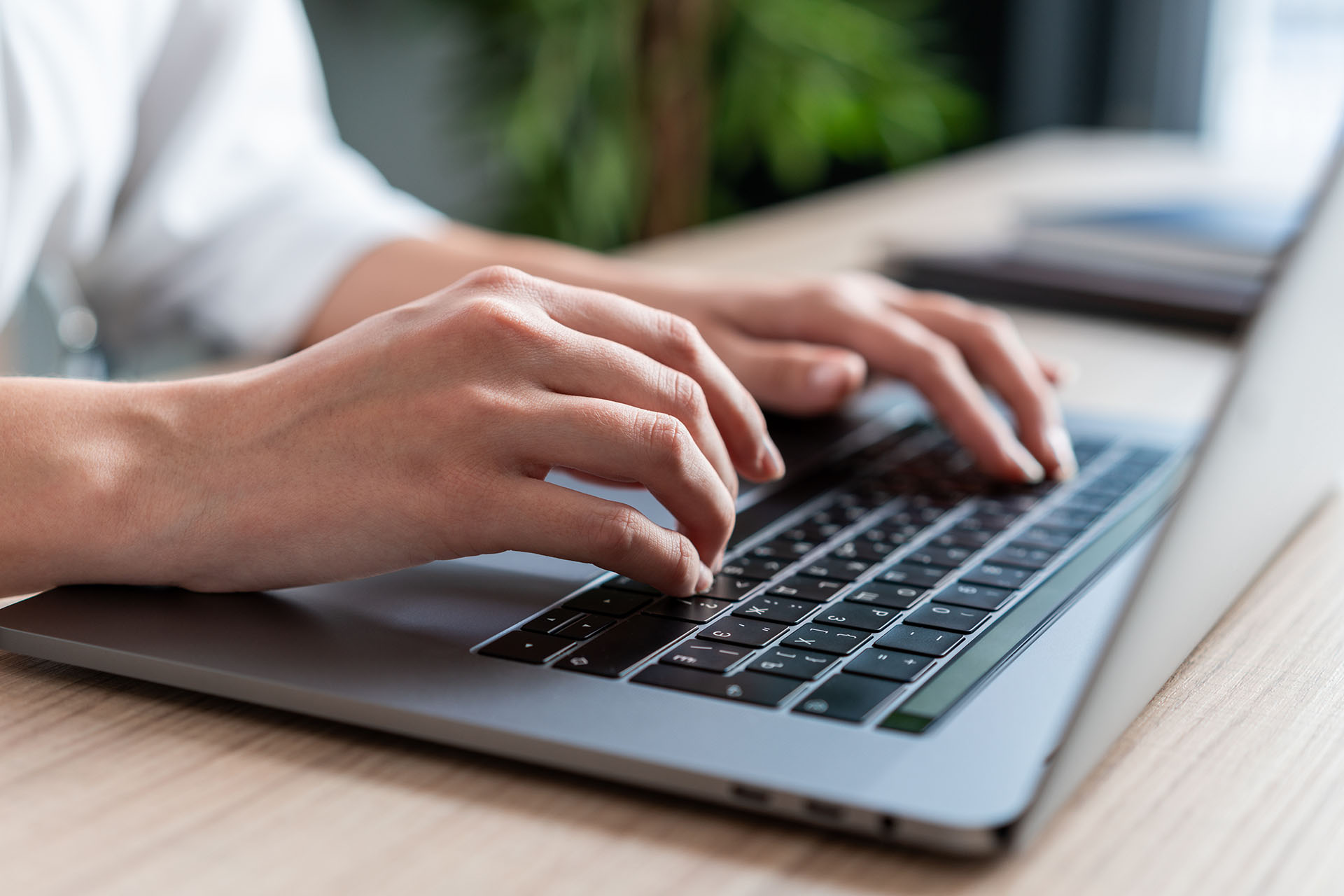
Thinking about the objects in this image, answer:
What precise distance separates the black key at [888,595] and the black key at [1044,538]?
0.08m

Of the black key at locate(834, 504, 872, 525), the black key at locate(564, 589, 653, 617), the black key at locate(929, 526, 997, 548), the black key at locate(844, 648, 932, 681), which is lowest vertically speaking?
the black key at locate(834, 504, 872, 525)

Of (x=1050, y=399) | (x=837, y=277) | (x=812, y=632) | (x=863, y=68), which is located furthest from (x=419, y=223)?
(x=863, y=68)

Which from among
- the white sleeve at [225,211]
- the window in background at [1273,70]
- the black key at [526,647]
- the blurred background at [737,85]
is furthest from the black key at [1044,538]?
the window in background at [1273,70]

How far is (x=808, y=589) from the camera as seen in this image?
452 millimetres

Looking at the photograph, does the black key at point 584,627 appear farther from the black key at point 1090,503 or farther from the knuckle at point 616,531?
the black key at point 1090,503

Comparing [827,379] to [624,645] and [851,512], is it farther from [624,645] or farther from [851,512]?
[624,645]

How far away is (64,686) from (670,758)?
21 cm

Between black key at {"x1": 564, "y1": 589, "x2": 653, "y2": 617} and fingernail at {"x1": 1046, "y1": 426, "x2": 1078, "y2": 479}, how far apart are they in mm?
269

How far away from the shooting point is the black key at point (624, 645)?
0.38 m

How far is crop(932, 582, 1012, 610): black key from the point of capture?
44cm

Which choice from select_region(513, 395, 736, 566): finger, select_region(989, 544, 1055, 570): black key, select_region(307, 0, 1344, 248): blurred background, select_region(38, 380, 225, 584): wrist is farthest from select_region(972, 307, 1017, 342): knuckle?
select_region(307, 0, 1344, 248): blurred background

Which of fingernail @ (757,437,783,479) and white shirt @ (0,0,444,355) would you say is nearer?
fingernail @ (757,437,783,479)

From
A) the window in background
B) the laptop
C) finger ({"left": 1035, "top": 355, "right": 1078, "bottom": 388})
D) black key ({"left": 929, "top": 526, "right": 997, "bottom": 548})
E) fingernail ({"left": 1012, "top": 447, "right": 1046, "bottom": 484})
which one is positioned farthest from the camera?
the window in background

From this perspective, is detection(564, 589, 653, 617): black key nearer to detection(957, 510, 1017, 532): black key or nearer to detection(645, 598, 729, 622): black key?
detection(645, 598, 729, 622): black key
